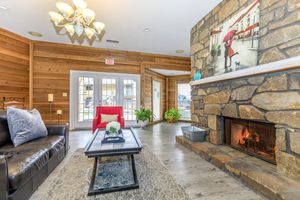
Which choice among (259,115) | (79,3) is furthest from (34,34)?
(259,115)

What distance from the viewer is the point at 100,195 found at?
1.68 m

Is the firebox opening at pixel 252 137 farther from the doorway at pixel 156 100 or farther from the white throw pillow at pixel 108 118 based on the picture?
the doorway at pixel 156 100

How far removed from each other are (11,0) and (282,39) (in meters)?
4.30

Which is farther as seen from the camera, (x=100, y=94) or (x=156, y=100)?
(x=156, y=100)

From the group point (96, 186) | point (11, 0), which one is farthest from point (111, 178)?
point (11, 0)

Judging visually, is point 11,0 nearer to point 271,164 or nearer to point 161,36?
point 161,36

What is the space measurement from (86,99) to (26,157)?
154 inches

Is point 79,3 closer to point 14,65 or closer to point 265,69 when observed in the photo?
point 265,69

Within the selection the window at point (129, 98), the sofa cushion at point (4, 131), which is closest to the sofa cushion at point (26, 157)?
the sofa cushion at point (4, 131)

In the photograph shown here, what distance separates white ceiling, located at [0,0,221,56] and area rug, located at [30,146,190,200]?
280 centimetres

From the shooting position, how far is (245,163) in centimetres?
212

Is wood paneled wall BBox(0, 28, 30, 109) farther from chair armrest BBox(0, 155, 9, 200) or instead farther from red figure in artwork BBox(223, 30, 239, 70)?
red figure in artwork BBox(223, 30, 239, 70)

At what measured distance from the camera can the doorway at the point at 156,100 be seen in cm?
691

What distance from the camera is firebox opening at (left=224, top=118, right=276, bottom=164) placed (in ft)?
7.07
